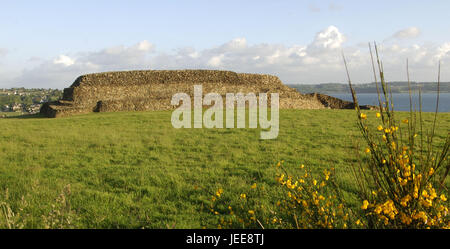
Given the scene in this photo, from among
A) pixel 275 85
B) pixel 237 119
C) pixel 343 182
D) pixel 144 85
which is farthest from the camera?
pixel 275 85

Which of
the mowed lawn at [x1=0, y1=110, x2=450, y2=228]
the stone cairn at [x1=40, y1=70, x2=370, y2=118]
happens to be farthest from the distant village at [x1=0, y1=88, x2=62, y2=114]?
the mowed lawn at [x1=0, y1=110, x2=450, y2=228]

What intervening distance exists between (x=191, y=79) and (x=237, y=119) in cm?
1775

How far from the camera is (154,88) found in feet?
102

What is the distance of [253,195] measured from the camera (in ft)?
16.3

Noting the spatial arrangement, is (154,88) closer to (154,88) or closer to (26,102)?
(154,88)

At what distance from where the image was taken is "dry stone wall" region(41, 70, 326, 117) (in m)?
25.7

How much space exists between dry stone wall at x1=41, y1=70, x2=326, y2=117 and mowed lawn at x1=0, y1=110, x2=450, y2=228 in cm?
1328

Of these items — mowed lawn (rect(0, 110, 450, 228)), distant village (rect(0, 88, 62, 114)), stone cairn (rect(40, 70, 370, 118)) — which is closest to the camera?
mowed lawn (rect(0, 110, 450, 228))

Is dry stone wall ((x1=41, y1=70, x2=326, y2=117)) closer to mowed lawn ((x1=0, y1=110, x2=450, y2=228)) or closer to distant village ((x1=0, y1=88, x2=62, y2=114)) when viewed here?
distant village ((x1=0, y1=88, x2=62, y2=114))

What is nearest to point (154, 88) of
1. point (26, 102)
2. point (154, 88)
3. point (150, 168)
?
point (154, 88)

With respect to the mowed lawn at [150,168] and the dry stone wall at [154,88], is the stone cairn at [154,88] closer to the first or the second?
the dry stone wall at [154,88]

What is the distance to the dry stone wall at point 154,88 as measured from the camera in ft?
84.3
